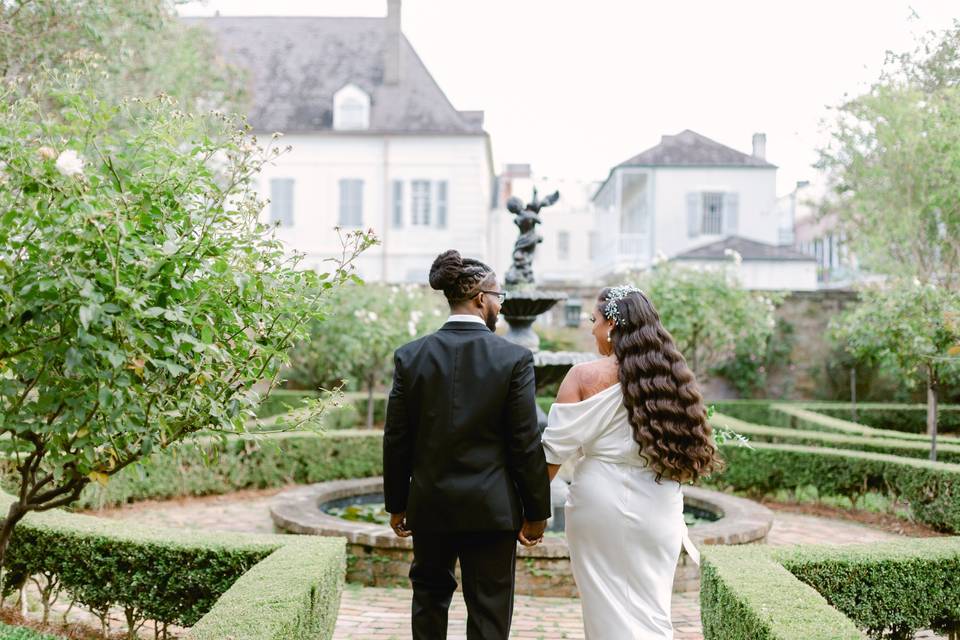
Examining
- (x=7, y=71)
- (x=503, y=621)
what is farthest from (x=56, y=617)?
(x=7, y=71)

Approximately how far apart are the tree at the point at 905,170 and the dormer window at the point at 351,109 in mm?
13163

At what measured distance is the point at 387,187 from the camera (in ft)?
84.4

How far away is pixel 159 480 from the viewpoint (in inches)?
367

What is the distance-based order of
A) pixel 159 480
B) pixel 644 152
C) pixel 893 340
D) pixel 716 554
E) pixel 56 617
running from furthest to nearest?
pixel 644 152, pixel 893 340, pixel 159 480, pixel 56 617, pixel 716 554

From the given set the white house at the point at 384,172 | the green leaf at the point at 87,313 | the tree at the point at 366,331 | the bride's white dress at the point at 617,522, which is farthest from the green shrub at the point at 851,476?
the white house at the point at 384,172

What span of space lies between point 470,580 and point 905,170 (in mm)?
17040

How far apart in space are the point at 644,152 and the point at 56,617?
25.6m

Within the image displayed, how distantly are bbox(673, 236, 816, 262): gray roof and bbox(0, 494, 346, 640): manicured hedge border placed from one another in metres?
21.4

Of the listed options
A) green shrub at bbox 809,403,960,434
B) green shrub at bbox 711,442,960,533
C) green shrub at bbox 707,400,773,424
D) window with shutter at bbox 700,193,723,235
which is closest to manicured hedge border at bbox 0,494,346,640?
green shrub at bbox 711,442,960,533

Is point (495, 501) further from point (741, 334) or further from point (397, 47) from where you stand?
point (397, 47)

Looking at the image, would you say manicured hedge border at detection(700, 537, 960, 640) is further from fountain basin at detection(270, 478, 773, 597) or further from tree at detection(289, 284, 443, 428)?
tree at detection(289, 284, 443, 428)

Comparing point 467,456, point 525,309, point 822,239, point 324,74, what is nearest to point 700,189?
point 822,239

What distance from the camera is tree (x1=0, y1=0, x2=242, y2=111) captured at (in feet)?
30.6

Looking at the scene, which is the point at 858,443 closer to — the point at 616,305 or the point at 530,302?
the point at 530,302
